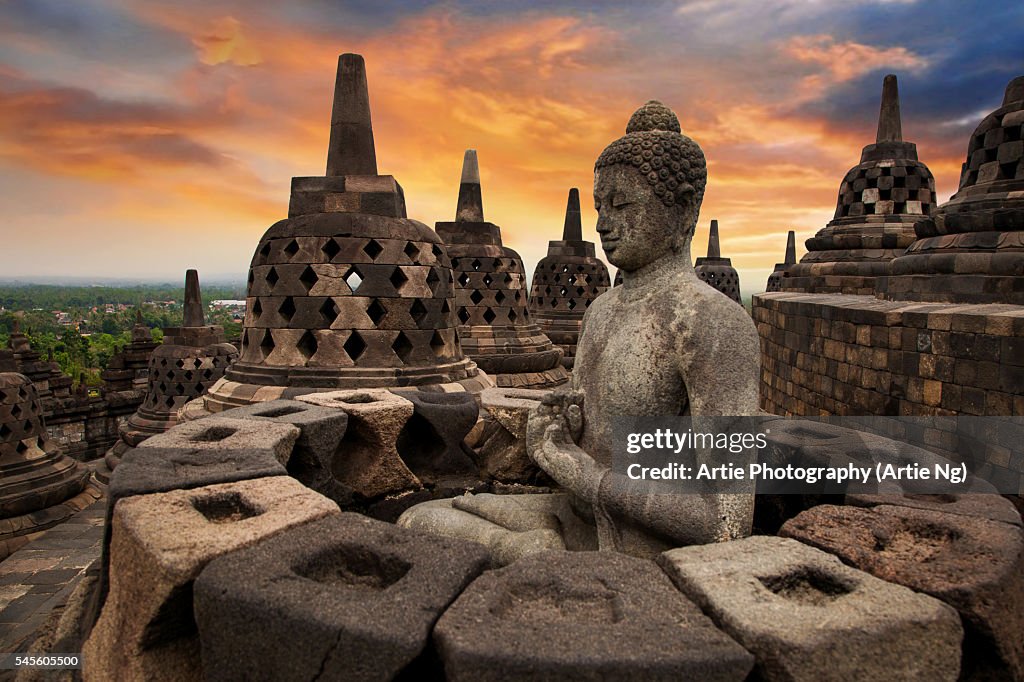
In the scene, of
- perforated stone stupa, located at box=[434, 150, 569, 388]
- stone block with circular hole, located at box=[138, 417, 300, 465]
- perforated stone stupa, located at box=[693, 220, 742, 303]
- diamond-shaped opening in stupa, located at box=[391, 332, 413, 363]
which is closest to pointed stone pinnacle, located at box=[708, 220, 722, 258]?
perforated stone stupa, located at box=[693, 220, 742, 303]

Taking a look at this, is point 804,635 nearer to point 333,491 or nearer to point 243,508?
point 243,508

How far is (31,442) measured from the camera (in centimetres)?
852

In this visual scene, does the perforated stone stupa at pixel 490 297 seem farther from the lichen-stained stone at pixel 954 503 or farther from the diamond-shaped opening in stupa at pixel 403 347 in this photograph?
the lichen-stained stone at pixel 954 503

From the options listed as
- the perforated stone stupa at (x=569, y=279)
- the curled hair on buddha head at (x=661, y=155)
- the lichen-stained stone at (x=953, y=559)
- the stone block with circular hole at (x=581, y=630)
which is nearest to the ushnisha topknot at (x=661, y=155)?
the curled hair on buddha head at (x=661, y=155)

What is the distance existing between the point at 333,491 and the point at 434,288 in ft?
8.88

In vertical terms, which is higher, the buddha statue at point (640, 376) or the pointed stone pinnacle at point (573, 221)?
the pointed stone pinnacle at point (573, 221)

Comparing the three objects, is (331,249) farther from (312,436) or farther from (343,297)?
(312,436)

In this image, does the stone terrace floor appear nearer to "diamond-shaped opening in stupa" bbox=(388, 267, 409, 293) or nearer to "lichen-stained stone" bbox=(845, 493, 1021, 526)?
"diamond-shaped opening in stupa" bbox=(388, 267, 409, 293)

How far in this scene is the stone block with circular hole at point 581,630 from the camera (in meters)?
1.18

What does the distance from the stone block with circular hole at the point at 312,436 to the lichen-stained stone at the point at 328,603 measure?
1.13 m

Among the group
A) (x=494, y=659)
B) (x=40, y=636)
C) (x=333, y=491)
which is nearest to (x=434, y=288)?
(x=333, y=491)

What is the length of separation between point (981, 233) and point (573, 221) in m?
9.01

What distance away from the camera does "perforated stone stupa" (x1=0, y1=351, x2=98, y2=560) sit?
7.95 meters

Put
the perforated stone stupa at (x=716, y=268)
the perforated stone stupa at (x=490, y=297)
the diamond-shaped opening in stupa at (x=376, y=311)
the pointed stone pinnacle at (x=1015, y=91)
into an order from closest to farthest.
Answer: the diamond-shaped opening in stupa at (x=376, y=311), the pointed stone pinnacle at (x=1015, y=91), the perforated stone stupa at (x=490, y=297), the perforated stone stupa at (x=716, y=268)
